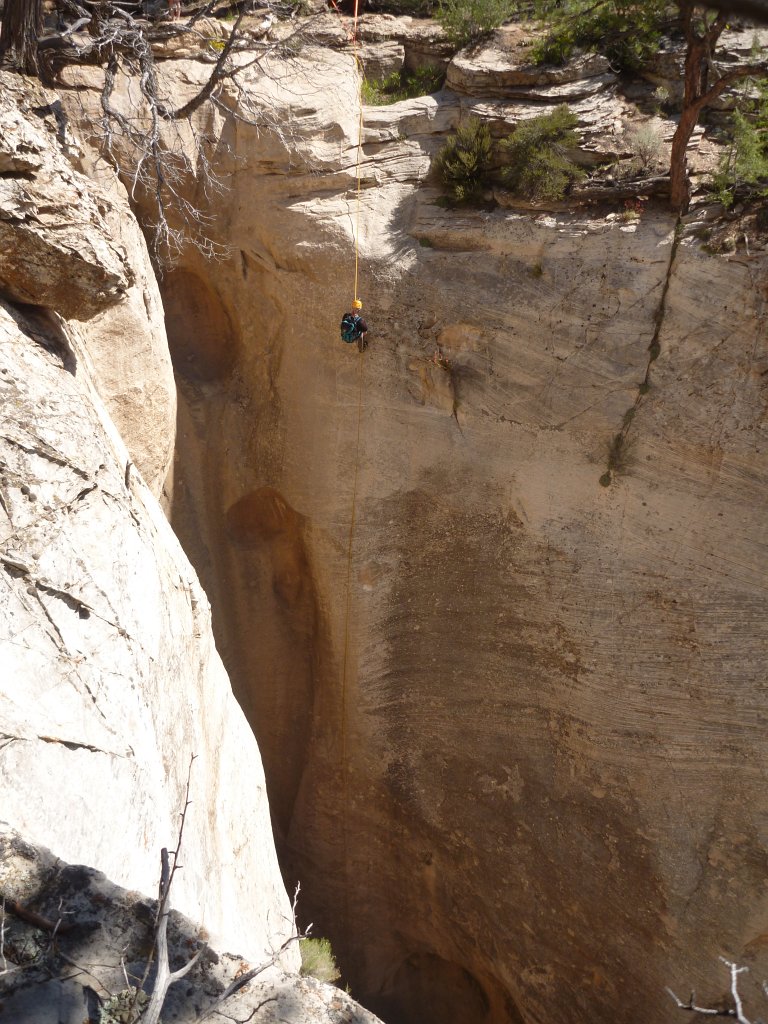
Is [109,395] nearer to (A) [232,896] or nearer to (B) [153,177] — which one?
(B) [153,177]

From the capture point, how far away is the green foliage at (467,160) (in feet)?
25.6

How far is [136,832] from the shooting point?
4164mm

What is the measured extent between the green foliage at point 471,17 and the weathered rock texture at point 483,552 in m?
0.66

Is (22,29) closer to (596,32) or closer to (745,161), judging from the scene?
(596,32)

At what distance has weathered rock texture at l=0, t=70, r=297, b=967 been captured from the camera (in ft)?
13.1

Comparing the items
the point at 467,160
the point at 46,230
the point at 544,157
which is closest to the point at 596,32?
the point at 544,157

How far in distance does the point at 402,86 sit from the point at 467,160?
172 cm

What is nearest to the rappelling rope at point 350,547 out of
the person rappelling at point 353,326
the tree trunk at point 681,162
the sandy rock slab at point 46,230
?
the person rappelling at point 353,326

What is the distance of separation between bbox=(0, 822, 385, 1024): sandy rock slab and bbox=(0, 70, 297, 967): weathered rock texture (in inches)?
22.7

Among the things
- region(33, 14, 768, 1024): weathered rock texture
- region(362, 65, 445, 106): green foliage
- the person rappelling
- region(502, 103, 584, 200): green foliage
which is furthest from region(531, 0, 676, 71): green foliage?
the person rappelling

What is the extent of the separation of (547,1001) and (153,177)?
29.5ft

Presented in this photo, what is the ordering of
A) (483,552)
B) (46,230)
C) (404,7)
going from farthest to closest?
1. (404,7)
2. (483,552)
3. (46,230)

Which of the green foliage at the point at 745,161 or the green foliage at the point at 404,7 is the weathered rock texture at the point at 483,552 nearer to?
the green foliage at the point at 745,161

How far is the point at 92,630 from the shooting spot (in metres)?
4.57
